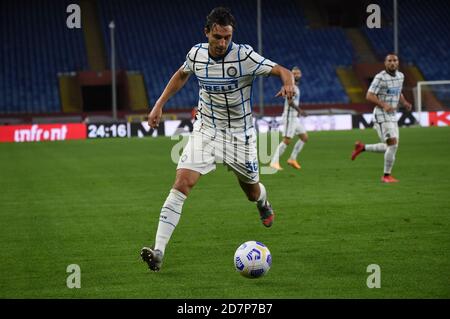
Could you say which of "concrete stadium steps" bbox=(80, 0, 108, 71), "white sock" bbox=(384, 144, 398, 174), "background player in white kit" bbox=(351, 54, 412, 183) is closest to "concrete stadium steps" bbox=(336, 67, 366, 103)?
"concrete stadium steps" bbox=(80, 0, 108, 71)

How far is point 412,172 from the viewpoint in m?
17.6

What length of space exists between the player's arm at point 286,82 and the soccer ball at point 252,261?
1.41 m

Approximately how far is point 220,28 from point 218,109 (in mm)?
948

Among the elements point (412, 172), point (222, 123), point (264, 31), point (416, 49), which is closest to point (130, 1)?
point (264, 31)

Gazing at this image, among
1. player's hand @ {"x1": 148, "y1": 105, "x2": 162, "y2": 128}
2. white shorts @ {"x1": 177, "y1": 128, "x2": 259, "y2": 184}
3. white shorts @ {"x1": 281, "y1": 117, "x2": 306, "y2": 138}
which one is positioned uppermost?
player's hand @ {"x1": 148, "y1": 105, "x2": 162, "y2": 128}

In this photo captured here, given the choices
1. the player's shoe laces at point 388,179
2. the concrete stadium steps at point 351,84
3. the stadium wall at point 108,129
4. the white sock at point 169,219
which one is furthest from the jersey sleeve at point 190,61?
the concrete stadium steps at point 351,84

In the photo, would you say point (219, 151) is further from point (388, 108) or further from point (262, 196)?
point (388, 108)

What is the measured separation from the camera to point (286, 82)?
7.79 metres

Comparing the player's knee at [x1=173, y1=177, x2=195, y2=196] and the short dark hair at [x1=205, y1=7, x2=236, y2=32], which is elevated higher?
the short dark hair at [x1=205, y1=7, x2=236, y2=32]

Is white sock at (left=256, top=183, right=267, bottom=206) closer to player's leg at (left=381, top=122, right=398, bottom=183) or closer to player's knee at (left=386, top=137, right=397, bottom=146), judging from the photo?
player's leg at (left=381, top=122, right=398, bottom=183)

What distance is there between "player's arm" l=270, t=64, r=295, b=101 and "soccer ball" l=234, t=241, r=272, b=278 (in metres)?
1.41

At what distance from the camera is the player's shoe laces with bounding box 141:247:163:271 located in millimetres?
7594

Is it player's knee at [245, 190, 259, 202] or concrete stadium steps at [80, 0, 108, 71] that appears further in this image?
concrete stadium steps at [80, 0, 108, 71]

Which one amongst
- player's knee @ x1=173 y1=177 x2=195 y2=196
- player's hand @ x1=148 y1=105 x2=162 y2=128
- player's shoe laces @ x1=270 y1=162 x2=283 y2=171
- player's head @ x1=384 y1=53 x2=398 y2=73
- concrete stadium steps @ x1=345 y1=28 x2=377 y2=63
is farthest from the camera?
concrete stadium steps @ x1=345 y1=28 x2=377 y2=63
